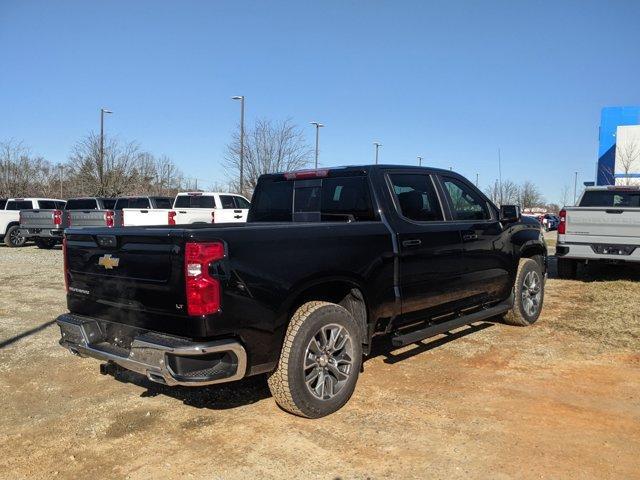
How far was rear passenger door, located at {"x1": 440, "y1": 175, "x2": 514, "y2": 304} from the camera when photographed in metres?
5.37

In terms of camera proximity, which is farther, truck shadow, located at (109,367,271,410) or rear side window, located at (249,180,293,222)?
rear side window, located at (249,180,293,222)

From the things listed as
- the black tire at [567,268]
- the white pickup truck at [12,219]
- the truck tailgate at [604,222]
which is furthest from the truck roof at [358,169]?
the white pickup truck at [12,219]

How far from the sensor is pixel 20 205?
20.3m

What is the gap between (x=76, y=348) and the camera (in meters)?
4.02

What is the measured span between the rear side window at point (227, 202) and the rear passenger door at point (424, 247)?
43.5 feet

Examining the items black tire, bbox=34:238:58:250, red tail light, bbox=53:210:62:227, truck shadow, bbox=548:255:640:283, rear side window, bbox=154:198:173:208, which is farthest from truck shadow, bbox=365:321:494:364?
black tire, bbox=34:238:58:250

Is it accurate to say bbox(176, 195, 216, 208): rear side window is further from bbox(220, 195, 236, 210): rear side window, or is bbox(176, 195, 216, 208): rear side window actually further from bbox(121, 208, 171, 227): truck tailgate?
bbox(121, 208, 171, 227): truck tailgate

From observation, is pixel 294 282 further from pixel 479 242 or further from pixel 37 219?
pixel 37 219

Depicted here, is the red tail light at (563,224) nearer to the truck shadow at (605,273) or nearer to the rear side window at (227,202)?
the truck shadow at (605,273)

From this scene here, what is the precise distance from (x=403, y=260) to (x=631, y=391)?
7.04ft

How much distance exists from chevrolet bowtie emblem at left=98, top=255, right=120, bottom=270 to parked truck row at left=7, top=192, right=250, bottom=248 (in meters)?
10.9

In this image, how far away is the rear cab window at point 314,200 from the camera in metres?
4.76

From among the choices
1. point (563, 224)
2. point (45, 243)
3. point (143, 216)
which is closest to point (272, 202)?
point (563, 224)

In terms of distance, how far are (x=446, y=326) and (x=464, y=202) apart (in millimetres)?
1351
